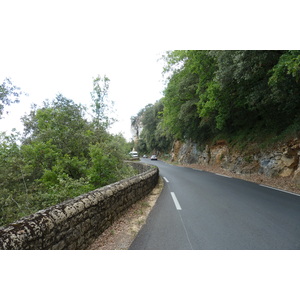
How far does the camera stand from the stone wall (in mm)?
2238

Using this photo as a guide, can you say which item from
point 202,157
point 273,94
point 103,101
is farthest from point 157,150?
point 273,94

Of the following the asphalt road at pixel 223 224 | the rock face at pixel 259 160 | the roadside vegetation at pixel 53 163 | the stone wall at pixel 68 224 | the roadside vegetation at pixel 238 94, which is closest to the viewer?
the stone wall at pixel 68 224

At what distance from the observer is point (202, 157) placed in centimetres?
2161

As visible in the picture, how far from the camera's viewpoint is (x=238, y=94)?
12109 millimetres

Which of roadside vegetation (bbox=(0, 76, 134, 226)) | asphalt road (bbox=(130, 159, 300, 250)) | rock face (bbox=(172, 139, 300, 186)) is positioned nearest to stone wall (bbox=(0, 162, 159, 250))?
asphalt road (bbox=(130, 159, 300, 250))

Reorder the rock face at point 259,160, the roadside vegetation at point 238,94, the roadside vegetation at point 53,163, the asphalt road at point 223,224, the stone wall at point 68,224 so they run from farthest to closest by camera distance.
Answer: the rock face at point 259,160, the roadside vegetation at point 238,94, the roadside vegetation at point 53,163, the asphalt road at point 223,224, the stone wall at point 68,224

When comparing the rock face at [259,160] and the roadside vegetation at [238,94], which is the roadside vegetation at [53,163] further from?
the rock face at [259,160]

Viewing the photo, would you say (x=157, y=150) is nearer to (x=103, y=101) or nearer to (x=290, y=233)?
(x=103, y=101)

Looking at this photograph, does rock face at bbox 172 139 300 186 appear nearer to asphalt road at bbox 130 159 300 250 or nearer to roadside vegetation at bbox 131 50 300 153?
roadside vegetation at bbox 131 50 300 153

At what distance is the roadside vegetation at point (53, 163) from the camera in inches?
266

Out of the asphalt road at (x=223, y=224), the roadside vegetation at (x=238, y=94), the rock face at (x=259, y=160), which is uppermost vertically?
the roadside vegetation at (x=238, y=94)

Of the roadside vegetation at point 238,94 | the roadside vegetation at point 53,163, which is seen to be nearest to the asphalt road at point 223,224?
the roadside vegetation at point 53,163

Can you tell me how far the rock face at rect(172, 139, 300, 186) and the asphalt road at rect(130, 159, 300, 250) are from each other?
152 inches

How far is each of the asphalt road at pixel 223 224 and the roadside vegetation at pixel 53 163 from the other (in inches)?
133
